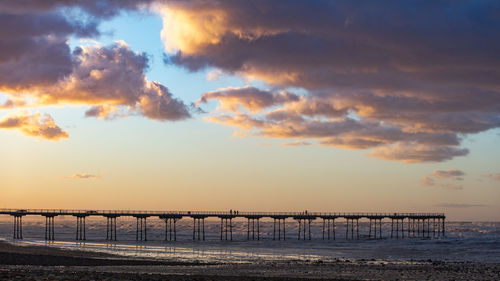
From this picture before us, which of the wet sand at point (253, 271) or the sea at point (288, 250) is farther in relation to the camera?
the sea at point (288, 250)

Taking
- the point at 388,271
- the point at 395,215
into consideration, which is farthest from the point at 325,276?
the point at 395,215

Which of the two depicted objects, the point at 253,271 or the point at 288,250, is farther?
the point at 288,250

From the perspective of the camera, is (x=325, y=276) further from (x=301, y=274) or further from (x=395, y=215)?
(x=395, y=215)

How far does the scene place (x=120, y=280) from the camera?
23344 millimetres

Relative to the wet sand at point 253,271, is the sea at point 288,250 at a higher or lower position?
lower

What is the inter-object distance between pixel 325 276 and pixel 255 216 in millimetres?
68385

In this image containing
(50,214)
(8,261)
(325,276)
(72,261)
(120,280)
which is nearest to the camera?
(120,280)

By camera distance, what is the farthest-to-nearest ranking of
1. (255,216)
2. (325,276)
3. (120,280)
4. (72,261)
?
1. (255,216)
2. (72,261)
3. (325,276)
4. (120,280)

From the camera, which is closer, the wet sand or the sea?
the wet sand

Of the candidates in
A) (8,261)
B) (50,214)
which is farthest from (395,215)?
(8,261)

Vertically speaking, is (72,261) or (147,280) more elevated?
(147,280)

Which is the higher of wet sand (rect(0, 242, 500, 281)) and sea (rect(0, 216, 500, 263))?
wet sand (rect(0, 242, 500, 281))

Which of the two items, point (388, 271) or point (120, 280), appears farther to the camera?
point (388, 271)

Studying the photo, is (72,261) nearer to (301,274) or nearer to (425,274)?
(301,274)
